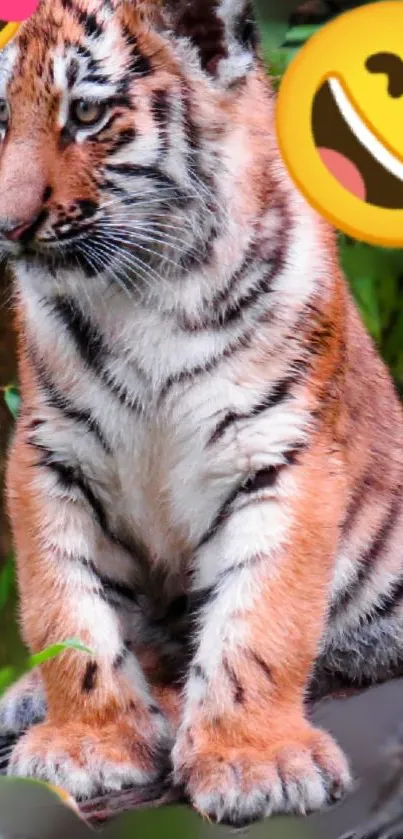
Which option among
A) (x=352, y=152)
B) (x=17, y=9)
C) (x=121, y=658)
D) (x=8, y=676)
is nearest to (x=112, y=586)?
(x=121, y=658)

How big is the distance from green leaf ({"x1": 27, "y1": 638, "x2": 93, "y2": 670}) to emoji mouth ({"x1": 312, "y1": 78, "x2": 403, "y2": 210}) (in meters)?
0.74

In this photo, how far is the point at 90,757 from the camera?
83.1 inches

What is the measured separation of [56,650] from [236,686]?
10.1 inches

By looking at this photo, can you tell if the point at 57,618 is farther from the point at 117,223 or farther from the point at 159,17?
the point at 159,17

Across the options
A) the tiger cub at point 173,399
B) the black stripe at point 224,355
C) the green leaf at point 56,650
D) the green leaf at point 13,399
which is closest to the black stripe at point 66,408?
the tiger cub at point 173,399

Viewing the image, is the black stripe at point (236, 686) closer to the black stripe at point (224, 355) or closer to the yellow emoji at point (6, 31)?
→ the black stripe at point (224, 355)

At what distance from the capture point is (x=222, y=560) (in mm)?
2197

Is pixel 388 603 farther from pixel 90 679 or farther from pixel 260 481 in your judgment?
pixel 90 679

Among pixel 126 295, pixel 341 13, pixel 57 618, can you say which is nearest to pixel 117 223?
pixel 126 295

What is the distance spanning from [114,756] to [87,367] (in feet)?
1.82

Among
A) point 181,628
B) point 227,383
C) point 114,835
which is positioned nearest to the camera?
point 114,835

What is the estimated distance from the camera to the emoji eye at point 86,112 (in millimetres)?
2031

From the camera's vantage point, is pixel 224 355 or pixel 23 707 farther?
pixel 23 707

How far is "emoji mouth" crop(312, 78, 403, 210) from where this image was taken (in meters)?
2.08
